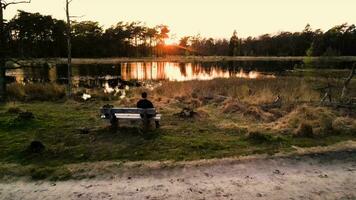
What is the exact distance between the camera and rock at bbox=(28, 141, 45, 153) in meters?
8.98

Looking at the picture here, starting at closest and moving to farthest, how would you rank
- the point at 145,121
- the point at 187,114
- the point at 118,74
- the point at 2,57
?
1. the point at 145,121
2. the point at 187,114
3. the point at 2,57
4. the point at 118,74

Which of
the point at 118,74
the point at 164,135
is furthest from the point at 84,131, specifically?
the point at 118,74

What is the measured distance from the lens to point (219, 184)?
22.8ft

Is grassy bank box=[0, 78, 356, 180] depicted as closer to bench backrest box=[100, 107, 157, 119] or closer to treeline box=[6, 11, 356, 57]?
bench backrest box=[100, 107, 157, 119]

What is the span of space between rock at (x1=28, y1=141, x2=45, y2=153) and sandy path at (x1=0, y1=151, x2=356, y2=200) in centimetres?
194

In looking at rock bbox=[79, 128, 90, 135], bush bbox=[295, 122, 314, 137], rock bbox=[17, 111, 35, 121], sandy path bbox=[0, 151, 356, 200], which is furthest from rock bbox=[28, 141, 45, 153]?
bush bbox=[295, 122, 314, 137]

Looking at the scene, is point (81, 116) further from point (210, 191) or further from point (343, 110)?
point (343, 110)

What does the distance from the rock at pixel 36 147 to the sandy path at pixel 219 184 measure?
1.94 meters

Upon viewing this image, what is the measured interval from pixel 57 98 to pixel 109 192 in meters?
13.6

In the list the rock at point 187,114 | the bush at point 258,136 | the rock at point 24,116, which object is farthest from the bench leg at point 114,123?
the bush at point 258,136

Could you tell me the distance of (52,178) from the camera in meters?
7.30

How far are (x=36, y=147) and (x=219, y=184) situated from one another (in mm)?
4974

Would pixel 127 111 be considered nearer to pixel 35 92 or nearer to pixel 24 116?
pixel 24 116

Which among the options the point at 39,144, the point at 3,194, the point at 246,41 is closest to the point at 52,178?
the point at 3,194
